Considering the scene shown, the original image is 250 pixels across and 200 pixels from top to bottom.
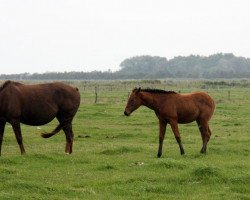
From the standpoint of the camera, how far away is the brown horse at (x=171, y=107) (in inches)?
594

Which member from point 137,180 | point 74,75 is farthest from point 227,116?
point 74,75

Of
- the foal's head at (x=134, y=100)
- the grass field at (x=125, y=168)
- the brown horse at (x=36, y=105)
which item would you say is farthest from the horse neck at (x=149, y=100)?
the brown horse at (x=36, y=105)

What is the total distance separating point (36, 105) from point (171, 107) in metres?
4.18

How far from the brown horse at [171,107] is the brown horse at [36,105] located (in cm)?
204

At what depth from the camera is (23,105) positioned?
15.0 meters

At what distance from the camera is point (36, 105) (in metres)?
15.3

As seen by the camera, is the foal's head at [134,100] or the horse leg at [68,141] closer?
the foal's head at [134,100]

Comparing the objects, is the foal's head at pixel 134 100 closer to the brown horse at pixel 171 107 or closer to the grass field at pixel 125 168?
the brown horse at pixel 171 107

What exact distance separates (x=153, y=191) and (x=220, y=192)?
4.60 ft

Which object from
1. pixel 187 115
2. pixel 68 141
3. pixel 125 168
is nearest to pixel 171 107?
pixel 187 115

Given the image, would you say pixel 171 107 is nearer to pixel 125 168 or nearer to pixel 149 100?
pixel 149 100

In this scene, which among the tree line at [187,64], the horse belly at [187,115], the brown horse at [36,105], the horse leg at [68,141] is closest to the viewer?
the brown horse at [36,105]

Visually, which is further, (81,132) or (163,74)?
(163,74)

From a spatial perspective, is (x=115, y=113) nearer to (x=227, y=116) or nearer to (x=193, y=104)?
(x=227, y=116)
